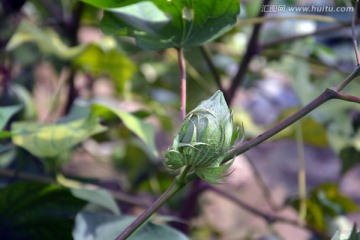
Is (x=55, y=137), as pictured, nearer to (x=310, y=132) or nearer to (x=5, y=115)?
(x=5, y=115)

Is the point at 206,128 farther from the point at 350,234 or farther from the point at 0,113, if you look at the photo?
the point at 0,113

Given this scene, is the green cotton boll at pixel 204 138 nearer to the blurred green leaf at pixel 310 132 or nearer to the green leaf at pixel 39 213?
the green leaf at pixel 39 213

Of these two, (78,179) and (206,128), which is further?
(78,179)

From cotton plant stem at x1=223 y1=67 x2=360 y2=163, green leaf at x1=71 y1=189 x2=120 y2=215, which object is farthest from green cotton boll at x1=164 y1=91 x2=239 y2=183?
green leaf at x1=71 y1=189 x2=120 y2=215

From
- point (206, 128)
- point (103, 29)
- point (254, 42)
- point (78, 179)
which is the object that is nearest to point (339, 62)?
point (254, 42)

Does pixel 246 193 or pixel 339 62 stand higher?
pixel 339 62

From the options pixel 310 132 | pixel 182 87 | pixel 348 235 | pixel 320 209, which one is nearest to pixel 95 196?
pixel 182 87
